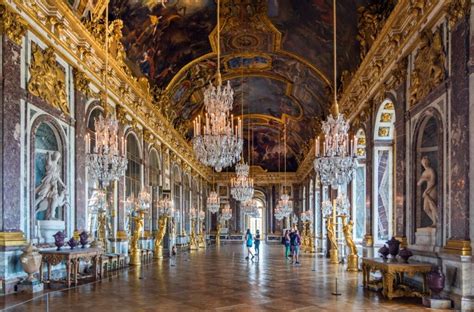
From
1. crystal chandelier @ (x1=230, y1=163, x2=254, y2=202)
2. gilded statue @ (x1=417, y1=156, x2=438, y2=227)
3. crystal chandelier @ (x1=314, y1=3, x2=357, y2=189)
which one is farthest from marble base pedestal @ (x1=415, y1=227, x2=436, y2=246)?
crystal chandelier @ (x1=230, y1=163, x2=254, y2=202)

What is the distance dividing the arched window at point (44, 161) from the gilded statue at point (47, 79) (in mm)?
712

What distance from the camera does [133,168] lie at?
19.9m

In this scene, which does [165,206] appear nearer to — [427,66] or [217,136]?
[217,136]

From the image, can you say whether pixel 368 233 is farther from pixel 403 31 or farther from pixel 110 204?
pixel 110 204

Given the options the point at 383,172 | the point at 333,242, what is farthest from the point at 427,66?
the point at 333,242

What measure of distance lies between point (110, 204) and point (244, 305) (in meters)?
8.94

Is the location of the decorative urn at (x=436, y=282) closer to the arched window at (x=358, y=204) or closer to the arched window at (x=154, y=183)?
the arched window at (x=358, y=204)

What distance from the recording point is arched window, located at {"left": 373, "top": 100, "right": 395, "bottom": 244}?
49.8ft

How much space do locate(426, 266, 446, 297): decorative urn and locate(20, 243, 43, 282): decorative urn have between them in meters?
7.65

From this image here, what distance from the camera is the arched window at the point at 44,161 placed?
11.7m

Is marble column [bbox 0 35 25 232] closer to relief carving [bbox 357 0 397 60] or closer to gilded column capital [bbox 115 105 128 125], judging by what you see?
gilded column capital [bbox 115 105 128 125]

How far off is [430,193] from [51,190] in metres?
8.80

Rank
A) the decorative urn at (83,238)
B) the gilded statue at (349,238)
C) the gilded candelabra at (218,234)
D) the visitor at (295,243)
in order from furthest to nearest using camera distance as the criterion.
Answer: the gilded candelabra at (218,234) < the visitor at (295,243) < the gilded statue at (349,238) < the decorative urn at (83,238)

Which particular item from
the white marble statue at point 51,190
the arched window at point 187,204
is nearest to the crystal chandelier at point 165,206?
the arched window at point 187,204
